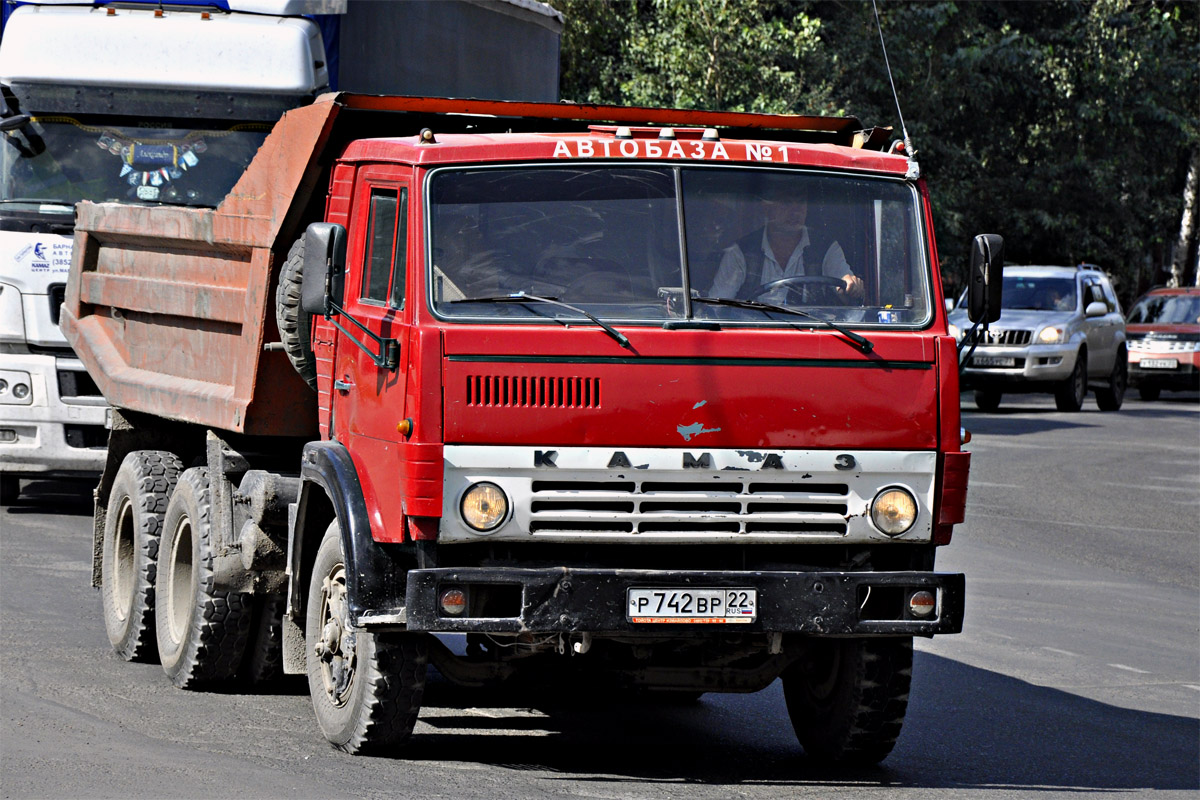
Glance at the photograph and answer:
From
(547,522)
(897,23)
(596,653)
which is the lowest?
(596,653)

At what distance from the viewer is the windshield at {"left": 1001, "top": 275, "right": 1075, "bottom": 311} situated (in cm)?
2655

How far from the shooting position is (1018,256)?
3703 cm

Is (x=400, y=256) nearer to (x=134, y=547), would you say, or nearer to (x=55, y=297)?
(x=134, y=547)

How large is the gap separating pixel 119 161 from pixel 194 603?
5.49 metres

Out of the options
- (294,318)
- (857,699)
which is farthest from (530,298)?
(857,699)

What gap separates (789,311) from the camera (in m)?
6.71

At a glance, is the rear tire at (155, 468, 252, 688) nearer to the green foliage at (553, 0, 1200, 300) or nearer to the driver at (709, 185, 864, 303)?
the driver at (709, 185, 864, 303)

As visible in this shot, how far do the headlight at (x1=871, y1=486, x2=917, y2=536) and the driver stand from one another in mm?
750


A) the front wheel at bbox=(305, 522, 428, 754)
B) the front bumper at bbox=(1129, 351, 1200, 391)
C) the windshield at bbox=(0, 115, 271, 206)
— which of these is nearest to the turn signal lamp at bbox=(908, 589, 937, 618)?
the front wheel at bbox=(305, 522, 428, 754)

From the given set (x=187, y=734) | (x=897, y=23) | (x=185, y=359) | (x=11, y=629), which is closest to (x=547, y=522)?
(x=187, y=734)

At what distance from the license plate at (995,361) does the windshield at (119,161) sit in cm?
1481

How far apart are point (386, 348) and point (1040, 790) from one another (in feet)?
9.57

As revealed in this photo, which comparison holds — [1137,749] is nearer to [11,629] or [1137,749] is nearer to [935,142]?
[11,629]

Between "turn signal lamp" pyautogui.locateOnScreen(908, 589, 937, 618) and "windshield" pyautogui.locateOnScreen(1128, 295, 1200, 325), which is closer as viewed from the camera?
"turn signal lamp" pyautogui.locateOnScreen(908, 589, 937, 618)
